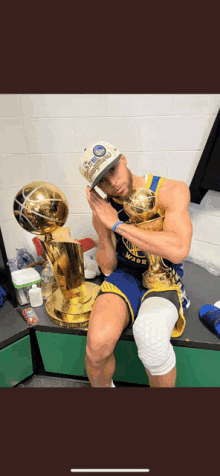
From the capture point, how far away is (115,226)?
1237mm

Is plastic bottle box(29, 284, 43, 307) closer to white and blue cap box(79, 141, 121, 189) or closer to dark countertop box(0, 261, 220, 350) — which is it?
dark countertop box(0, 261, 220, 350)

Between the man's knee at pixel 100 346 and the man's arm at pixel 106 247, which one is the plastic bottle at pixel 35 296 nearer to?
the man's arm at pixel 106 247

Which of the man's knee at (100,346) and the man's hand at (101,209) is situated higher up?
the man's hand at (101,209)

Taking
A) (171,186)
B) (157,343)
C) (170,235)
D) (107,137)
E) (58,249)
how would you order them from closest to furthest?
1. (157,343)
2. (170,235)
3. (171,186)
4. (58,249)
5. (107,137)

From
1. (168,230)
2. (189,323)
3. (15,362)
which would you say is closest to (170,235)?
(168,230)

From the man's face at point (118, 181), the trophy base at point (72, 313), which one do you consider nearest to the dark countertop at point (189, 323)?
the trophy base at point (72, 313)

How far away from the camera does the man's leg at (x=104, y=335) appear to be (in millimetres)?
1253

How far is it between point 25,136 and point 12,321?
1276 millimetres

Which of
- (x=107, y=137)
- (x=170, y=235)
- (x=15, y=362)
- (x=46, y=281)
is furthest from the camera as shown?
(x=107, y=137)

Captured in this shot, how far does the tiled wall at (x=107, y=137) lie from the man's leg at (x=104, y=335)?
98 cm

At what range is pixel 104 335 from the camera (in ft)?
4.10

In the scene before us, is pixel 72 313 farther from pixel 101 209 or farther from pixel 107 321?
pixel 101 209

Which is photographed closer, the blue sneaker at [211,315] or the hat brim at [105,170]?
the hat brim at [105,170]

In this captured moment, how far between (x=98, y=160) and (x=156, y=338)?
0.74 m
